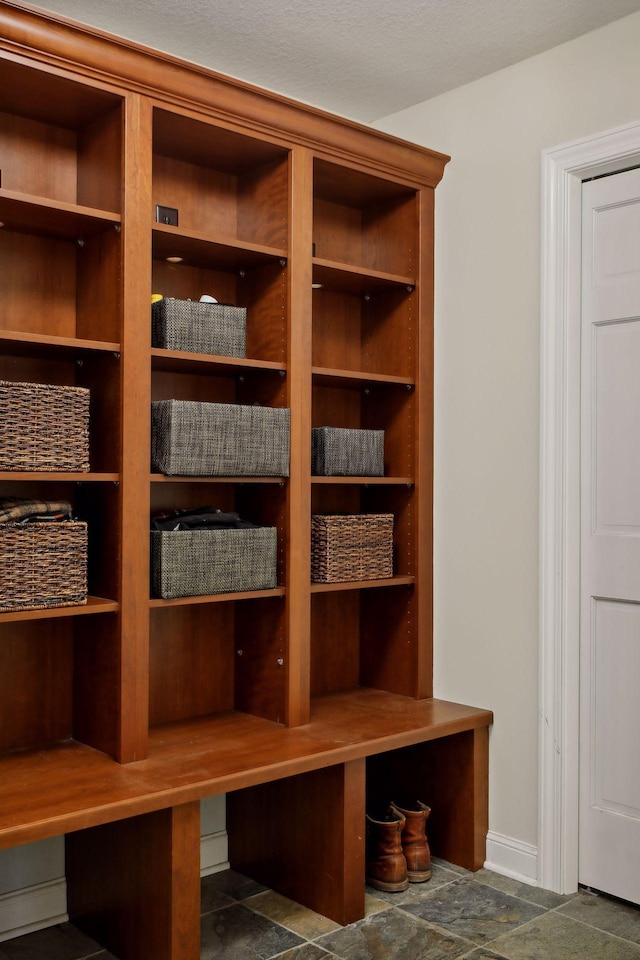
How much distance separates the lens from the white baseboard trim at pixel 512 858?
2.79 meters

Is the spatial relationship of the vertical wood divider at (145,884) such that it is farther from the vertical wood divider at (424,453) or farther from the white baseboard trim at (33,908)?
the vertical wood divider at (424,453)

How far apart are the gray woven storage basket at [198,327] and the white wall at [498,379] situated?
2.81 ft

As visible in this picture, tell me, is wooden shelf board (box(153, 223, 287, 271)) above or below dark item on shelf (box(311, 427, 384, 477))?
above

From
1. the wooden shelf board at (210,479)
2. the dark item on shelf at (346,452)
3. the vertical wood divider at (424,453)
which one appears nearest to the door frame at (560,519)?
the vertical wood divider at (424,453)

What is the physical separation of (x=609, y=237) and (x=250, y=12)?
4.21 ft

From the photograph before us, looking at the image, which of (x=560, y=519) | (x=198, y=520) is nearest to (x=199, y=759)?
(x=198, y=520)

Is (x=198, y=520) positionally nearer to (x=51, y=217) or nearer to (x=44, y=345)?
(x=44, y=345)

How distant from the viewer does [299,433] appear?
2758 mm

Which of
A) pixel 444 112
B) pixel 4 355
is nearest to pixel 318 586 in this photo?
pixel 4 355

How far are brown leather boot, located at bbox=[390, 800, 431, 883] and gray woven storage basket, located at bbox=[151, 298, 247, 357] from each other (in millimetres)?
1602

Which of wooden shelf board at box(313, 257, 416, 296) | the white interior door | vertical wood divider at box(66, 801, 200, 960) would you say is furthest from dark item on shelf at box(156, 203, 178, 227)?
vertical wood divider at box(66, 801, 200, 960)

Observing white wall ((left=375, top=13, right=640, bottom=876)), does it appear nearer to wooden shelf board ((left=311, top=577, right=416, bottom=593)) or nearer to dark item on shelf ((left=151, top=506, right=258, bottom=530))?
wooden shelf board ((left=311, top=577, right=416, bottom=593))

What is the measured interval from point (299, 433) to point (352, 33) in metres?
1.25

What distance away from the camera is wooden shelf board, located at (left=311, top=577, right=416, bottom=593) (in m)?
2.84
